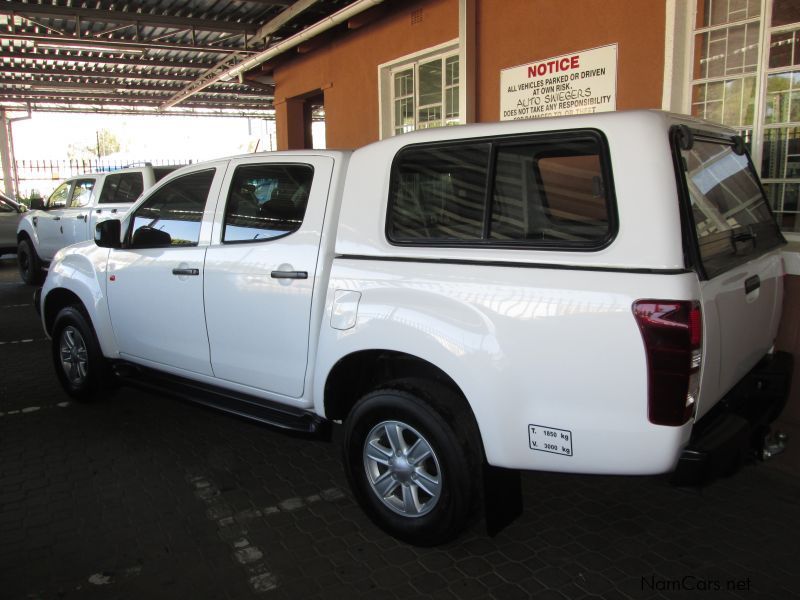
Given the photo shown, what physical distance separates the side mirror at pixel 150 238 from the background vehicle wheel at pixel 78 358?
36.2 inches

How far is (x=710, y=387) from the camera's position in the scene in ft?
8.34

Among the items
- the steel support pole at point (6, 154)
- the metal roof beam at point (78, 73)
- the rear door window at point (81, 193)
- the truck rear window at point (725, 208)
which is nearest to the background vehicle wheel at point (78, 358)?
the truck rear window at point (725, 208)

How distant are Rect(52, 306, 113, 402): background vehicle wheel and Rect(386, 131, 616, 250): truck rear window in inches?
116

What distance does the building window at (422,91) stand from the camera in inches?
303

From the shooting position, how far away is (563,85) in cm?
597

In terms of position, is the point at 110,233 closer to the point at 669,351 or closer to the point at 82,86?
the point at 669,351

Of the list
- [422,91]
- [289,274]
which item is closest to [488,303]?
[289,274]

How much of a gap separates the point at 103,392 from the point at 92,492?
5.03 feet

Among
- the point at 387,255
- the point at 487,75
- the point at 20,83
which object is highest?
the point at 20,83

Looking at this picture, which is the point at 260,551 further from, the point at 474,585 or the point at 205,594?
the point at 474,585

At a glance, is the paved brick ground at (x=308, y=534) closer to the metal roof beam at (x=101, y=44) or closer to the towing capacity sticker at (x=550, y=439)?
the towing capacity sticker at (x=550, y=439)

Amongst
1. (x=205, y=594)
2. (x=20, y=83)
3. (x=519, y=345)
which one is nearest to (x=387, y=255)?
(x=519, y=345)

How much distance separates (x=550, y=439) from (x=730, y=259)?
1.10 metres

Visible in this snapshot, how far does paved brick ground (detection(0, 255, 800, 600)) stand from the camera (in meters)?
2.88
